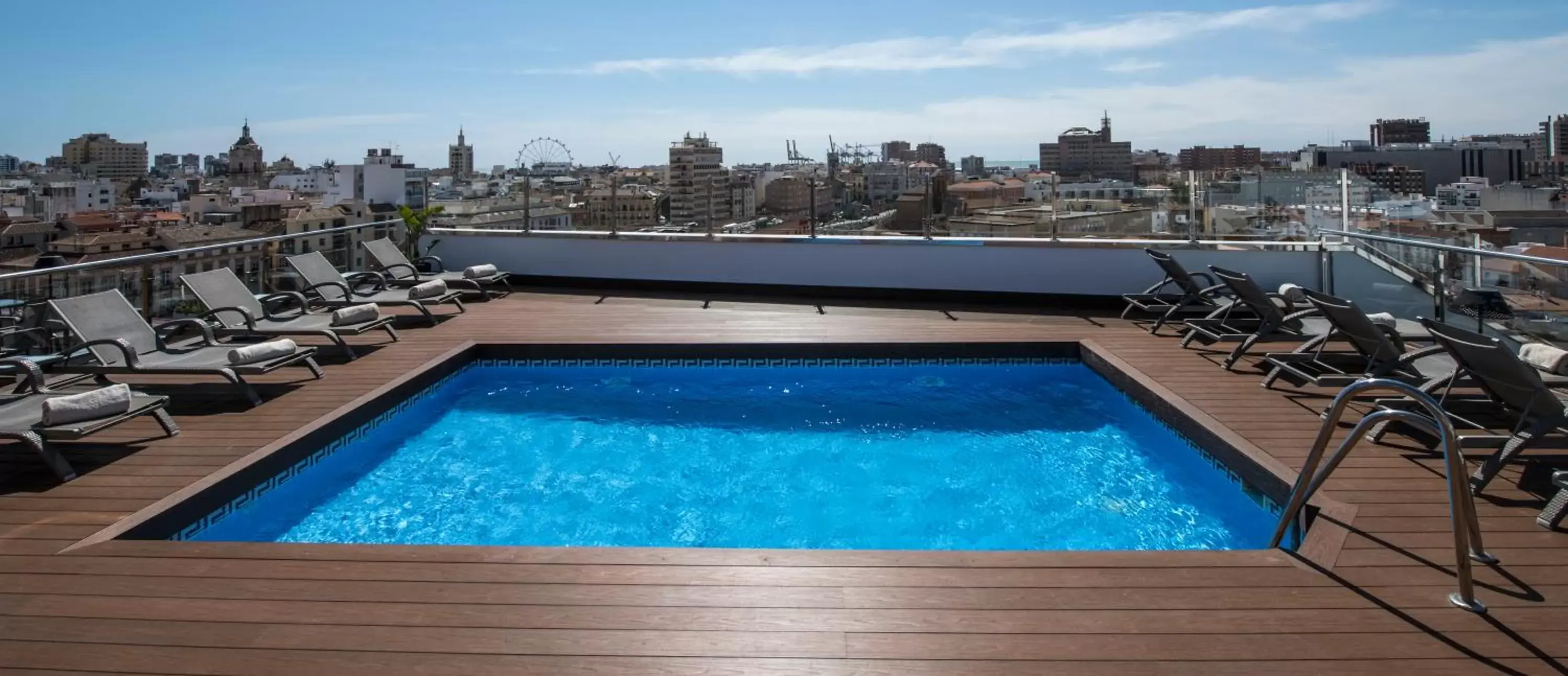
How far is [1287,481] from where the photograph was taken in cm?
364

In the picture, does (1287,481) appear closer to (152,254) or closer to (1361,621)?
(1361,621)

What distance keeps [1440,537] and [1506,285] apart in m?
2.97

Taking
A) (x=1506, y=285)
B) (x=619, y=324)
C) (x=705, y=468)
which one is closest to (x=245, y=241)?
(x=619, y=324)

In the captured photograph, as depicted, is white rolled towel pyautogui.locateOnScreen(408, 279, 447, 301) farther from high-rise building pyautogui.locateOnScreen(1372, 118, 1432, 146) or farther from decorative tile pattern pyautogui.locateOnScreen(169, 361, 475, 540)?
high-rise building pyautogui.locateOnScreen(1372, 118, 1432, 146)

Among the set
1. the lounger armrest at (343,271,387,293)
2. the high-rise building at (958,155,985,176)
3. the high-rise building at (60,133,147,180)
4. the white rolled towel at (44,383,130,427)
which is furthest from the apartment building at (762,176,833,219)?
the high-rise building at (60,133,147,180)

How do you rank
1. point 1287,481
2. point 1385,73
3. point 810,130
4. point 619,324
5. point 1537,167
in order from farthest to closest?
1. point 810,130
2. point 1537,167
3. point 1385,73
4. point 619,324
5. point 1287,481

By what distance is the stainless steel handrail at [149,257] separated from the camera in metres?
5.05

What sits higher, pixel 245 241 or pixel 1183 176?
pixel 1183 176

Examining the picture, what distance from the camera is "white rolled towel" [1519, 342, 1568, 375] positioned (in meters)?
4.29

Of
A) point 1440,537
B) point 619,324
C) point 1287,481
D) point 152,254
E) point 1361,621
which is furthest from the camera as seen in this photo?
point 619,324

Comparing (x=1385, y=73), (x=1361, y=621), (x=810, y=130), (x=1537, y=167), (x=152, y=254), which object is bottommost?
(x=1361, y=621)

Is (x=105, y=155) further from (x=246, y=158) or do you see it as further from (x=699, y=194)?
(x=699, y=194)

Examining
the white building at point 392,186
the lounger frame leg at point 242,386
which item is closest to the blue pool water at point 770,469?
the lounger frame leg at point 242,386

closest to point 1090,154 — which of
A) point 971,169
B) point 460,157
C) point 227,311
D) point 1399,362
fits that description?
point 971,169
